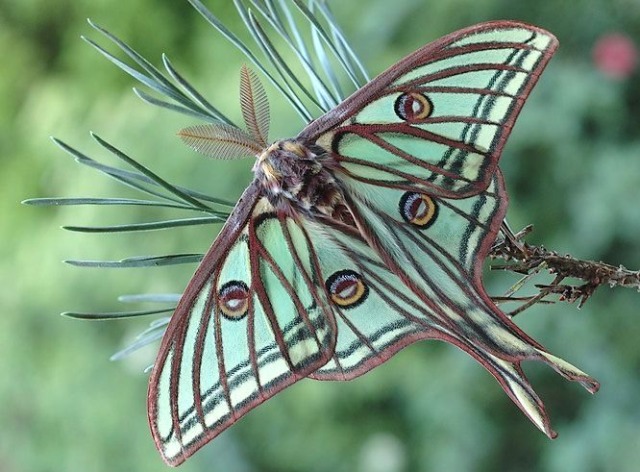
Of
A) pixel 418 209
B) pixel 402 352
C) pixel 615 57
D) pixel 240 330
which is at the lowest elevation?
pixel 402 352

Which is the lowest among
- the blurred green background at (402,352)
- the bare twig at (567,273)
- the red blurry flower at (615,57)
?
the blurred green background at (402,352)

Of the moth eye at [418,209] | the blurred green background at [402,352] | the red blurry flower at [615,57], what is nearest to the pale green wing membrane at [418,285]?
the moth eye at [418,209]

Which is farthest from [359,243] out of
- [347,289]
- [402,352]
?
[402,352]

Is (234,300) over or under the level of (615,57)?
under

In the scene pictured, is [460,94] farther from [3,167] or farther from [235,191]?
[3,167]

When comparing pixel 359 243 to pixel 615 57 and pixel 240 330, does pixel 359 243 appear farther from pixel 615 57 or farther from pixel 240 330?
pixel 615 57

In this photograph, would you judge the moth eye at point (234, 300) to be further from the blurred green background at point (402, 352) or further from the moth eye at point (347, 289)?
the blurred green background at point (402, 352)
